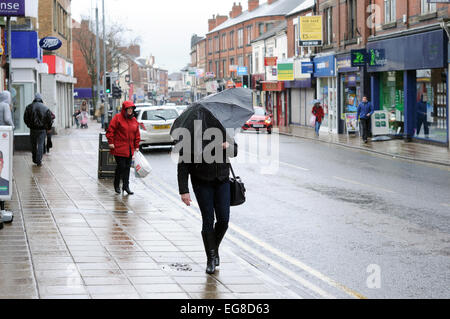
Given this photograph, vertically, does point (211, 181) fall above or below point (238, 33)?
below

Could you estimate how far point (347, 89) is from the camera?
37.7 m

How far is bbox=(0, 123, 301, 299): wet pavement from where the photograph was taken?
696 cm

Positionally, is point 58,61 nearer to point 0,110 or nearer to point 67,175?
point 67,175

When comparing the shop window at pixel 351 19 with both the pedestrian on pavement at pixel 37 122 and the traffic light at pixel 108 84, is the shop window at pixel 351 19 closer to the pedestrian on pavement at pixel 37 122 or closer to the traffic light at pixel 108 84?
the traffic light at pixel 108 84

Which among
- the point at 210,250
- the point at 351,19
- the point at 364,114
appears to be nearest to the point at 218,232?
the point at 210,250

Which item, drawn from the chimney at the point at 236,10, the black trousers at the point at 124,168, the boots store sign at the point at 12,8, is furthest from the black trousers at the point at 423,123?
the chimney at the point at 236,10

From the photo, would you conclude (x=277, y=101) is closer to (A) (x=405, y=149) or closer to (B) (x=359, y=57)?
(B) (x=359, y=57)

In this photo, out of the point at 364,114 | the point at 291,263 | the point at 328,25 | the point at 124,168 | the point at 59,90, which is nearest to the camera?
the point at 291,263

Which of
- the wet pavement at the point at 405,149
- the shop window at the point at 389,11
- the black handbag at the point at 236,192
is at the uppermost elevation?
the shop window at the point at 389,11

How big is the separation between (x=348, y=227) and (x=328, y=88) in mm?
31122

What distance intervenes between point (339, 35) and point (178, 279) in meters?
32.8

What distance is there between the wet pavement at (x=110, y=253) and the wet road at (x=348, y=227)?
2.12 ft

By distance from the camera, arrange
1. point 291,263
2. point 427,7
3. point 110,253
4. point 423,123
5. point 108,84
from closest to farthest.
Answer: point 291,263
point 110,253
point 427,7
point 423,123
point 108,84

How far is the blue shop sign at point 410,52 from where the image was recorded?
25781 mm
